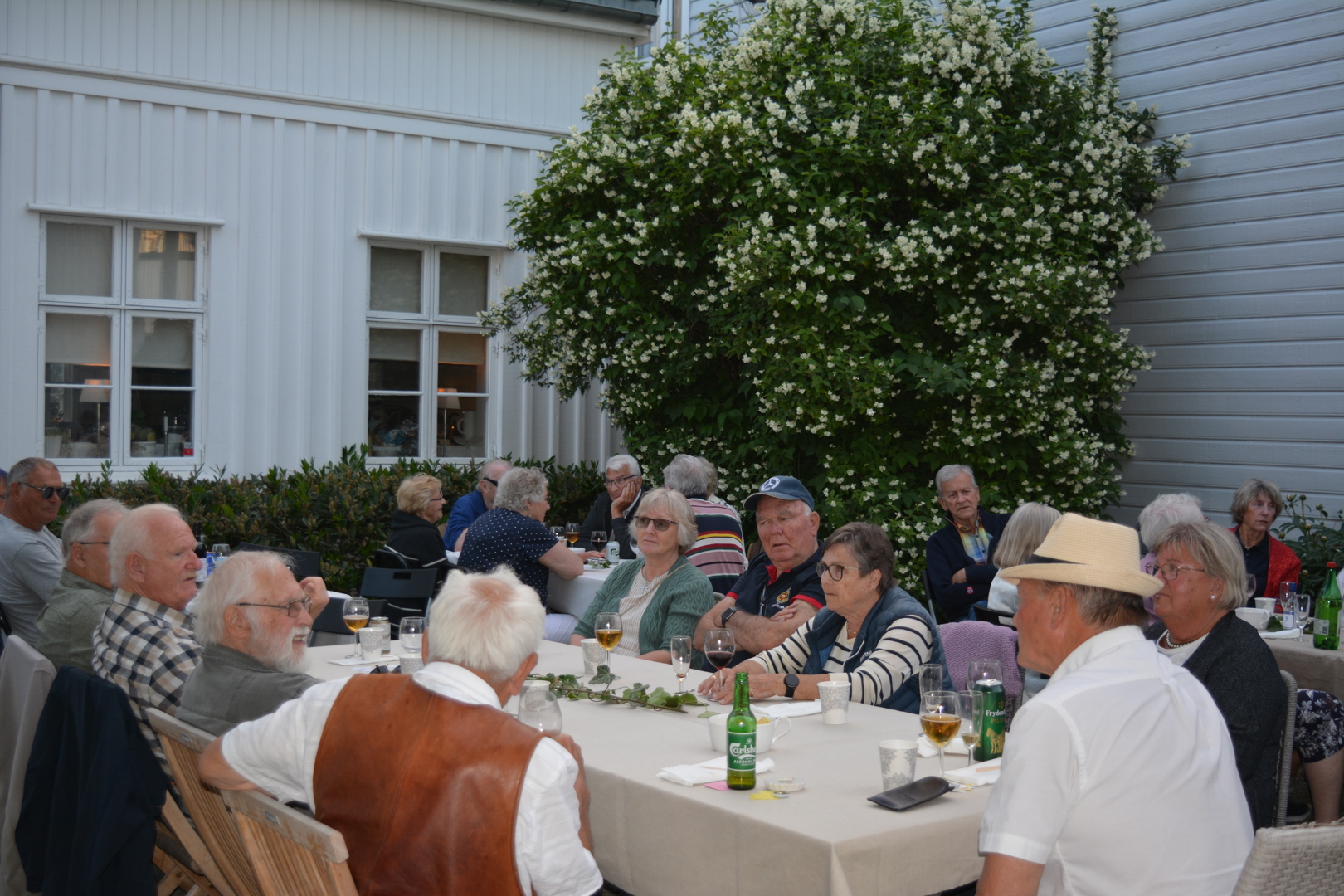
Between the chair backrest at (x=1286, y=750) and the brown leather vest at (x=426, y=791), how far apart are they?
2499 millimetres

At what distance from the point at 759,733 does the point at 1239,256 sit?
7.19 m

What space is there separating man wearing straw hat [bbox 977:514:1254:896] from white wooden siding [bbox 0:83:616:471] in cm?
891

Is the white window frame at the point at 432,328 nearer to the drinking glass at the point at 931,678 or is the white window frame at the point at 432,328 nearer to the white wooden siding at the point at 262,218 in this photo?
the white wooden siding at the point at 262,218

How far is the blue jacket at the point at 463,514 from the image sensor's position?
8.85m

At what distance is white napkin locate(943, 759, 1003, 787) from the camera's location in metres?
2.83

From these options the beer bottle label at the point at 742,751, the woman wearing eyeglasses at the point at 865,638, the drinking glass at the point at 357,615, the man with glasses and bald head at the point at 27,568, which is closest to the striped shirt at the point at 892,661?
the woman wearing eyeglasses at the point at 865,638

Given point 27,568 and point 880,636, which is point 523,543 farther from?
point 880,636

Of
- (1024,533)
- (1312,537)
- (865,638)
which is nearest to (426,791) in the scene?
(865,638)

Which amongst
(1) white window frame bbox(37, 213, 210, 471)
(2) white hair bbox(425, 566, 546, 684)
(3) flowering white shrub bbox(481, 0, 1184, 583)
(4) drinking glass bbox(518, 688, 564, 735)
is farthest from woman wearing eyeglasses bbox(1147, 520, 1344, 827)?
(1) white window frame bbox(37, 213, 210, 471)

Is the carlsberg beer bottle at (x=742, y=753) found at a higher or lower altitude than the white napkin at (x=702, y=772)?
higher

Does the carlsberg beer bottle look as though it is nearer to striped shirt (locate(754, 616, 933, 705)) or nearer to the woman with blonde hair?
striped shirt (locate(754, 616, 933, 705))

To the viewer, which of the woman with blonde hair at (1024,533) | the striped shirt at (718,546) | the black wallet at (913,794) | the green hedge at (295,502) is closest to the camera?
the black wallet at (913,794)

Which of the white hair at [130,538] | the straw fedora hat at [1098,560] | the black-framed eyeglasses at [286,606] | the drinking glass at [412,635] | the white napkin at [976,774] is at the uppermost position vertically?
the straw fedora hat at [1098,560]

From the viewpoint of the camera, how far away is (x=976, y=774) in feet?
9.50
